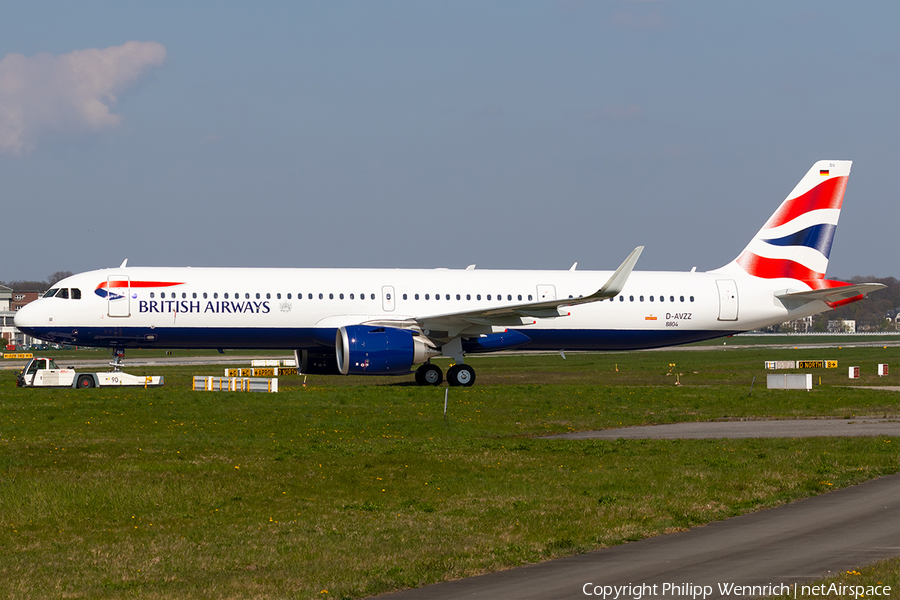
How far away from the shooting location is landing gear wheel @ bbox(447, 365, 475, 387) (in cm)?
3834

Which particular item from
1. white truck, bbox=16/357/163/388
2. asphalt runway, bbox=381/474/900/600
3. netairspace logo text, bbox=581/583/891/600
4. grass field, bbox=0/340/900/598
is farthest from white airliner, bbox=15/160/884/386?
netairspace logo text, bbox=581/583/891/600

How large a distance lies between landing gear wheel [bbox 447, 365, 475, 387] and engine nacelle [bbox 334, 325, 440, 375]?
258 cm

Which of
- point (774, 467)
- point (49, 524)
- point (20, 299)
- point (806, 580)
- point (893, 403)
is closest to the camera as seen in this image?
point (806, 580)

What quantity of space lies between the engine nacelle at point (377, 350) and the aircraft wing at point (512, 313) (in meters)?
1.01

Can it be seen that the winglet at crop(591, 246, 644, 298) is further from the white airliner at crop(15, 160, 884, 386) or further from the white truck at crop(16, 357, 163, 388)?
the white truck at crop(16, 357, 163, 388)

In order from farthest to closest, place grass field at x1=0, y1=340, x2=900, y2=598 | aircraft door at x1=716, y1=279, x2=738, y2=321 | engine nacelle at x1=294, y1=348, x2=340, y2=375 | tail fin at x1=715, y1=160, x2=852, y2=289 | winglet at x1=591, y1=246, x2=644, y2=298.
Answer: tail fin at x1=715, y1=160, x2=852, y2=289 → aircraft door at x1=716, y1=279, x2=738, y2=321 → engine nacelle at x1=294, y1=348, x2=340, y2=375 → winglet at x1=591, y1=246, x2=644, y2=298 → grass field at x1=0, y1=340, x2=900, y2=598

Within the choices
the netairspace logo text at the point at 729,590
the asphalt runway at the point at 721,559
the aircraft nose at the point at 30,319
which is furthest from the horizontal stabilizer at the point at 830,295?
the netairspace logo text at the point at 729,590

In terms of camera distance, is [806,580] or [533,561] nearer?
[806,580]

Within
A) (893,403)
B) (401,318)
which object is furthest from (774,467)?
(401,318)

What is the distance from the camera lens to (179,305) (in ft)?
120

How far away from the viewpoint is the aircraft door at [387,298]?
1501 inches

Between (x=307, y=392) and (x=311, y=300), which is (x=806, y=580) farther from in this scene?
(x=311, y=300)

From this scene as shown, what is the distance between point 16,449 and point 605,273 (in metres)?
26.3

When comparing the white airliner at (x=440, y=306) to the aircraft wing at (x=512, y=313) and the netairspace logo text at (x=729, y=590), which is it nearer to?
the aircraft wing at (x=512, y=313)
